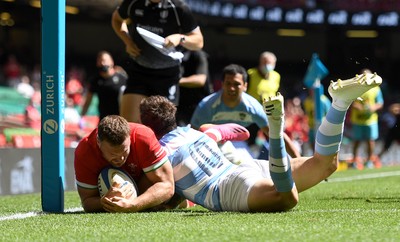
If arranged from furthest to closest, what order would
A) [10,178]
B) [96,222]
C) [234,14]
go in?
[234,14], [10,178], [96,222]

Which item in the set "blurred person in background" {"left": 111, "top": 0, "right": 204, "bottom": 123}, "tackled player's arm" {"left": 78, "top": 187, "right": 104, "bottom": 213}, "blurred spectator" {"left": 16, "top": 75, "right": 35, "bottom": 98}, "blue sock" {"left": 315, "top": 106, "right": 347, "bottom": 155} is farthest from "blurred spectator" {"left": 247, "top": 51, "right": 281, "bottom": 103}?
"blurred spectator" {"left": 16, "top": 75, "right": 35, "bottom": 98}

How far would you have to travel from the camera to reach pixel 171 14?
911cm

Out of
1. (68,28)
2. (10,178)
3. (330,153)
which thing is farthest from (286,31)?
(330,153)

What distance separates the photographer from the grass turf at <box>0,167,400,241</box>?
497 centimetres

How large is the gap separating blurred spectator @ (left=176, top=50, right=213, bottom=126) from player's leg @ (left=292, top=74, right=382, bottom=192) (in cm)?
354

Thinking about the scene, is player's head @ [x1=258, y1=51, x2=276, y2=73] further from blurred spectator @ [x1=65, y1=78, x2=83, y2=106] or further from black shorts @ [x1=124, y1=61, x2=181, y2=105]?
blurred spectator @ [x1=65, y1=78, x2=83, y2=106]

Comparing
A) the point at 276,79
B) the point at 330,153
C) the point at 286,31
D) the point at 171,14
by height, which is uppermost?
the point at 171,14

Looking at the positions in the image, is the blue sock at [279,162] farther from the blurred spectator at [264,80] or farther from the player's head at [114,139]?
the blurred spectator at [264,80]

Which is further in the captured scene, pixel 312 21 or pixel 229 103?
pixel 312 21

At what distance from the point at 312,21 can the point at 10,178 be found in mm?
19857

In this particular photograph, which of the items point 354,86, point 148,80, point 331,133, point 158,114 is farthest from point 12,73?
point 354,86

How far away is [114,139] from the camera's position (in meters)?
6.10

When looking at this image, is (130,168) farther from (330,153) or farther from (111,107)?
(111,107)

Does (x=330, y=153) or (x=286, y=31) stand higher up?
(x=330, y=153)
